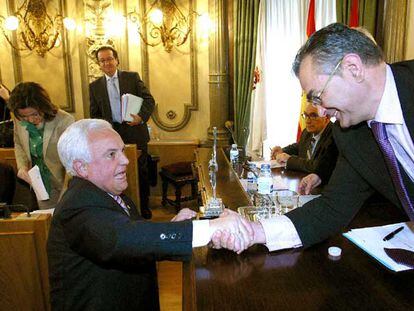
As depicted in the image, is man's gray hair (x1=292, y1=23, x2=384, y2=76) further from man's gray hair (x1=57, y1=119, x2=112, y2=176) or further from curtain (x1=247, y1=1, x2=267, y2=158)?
curtain (x1=247, y1=1, x2=267, y2=158)

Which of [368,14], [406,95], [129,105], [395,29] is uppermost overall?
[368,14]

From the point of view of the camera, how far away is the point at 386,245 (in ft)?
4.24

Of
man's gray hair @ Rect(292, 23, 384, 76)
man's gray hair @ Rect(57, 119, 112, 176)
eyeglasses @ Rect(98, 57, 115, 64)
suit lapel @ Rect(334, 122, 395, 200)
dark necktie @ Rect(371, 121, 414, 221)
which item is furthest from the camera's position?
eyeglasses @ Rect(98, 57, 115, 64)

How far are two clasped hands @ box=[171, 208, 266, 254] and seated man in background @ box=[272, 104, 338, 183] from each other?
122 cm

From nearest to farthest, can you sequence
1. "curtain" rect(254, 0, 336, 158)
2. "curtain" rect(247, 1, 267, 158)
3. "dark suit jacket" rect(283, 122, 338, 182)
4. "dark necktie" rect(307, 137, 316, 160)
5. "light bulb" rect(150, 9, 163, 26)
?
"dark suit jacket" rect(283, 122, 338, 182) → "dark necktie" rect(307, 137, 316, 160) → "curtain" rect(254, 0, 336, 158) → "curtain" rect(247, 1, 267, 158) → "light bulb" rect(150, 9, 163, 26)

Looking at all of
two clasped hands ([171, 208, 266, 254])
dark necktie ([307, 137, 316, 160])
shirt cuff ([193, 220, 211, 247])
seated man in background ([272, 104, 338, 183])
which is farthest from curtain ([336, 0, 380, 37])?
shirt cuff ([193, 220, 211, 247])

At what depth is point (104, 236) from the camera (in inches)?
50.6

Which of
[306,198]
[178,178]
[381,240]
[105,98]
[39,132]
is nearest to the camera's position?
[381,240]

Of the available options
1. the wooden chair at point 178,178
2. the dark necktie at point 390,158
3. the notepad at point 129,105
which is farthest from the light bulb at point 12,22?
the dark necktie at point 390,158

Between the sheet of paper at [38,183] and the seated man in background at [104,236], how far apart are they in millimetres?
1469

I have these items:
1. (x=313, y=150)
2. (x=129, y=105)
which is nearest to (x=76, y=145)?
(x=313, y=150)

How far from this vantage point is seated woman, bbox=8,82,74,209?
9.46ft

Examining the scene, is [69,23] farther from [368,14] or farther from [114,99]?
[368,14]

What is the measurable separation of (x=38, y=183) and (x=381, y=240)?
2.60 m
